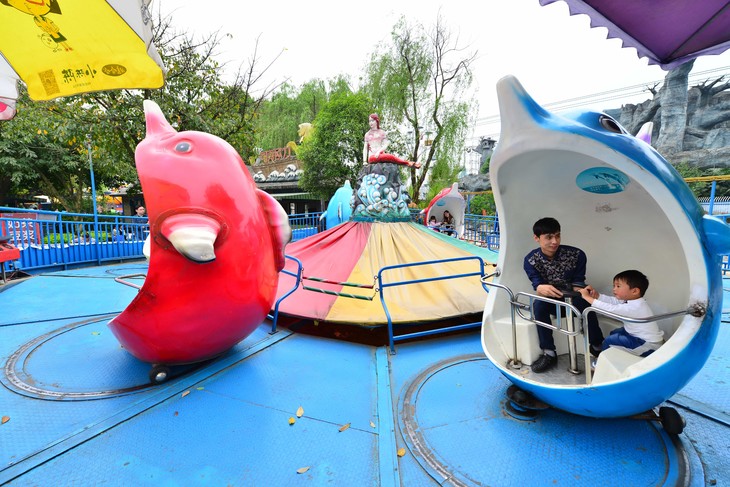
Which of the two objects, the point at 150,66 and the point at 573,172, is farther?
the point at 150,66

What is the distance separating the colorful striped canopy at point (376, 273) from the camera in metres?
3.73

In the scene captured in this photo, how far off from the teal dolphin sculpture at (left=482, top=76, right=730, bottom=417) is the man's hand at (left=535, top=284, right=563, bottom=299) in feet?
0.60

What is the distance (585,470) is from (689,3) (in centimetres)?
355

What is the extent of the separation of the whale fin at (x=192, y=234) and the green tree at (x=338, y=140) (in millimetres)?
14316

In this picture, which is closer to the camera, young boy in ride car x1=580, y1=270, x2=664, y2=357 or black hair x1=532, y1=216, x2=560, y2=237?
young boy in ride car x1=580, y1=270, x2=664, y2=357

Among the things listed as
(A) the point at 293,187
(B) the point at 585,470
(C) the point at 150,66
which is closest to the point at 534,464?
(B) the point at 585,470

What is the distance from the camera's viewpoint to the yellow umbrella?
2.63 m

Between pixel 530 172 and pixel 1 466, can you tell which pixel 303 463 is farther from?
pixel 530 172

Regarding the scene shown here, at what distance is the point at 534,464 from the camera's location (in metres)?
1.86

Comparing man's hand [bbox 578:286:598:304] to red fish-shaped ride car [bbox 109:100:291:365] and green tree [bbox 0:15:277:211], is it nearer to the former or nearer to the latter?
red fish-shaped ride car [bbox 109:100:291:365]

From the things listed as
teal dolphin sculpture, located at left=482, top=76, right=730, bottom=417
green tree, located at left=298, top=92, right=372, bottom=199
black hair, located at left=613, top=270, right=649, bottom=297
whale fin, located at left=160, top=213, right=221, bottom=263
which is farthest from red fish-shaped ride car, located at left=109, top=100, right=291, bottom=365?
green tree, located at left=298, top=92, right=372, bottom=199

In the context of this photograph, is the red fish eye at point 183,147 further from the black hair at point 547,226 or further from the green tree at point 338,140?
the green tree at point 338,140

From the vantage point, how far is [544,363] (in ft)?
7.86

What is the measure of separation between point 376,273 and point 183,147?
266cm
